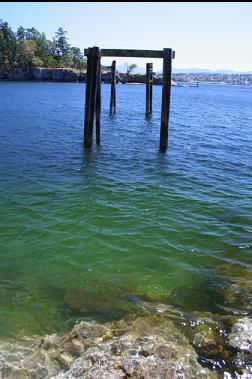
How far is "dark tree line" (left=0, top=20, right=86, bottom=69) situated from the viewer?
401ft

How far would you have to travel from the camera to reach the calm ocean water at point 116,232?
7.56 meters

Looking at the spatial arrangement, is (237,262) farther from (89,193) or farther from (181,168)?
(181,168)

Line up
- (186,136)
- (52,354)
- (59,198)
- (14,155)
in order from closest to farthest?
1. (52,354)
2. (59,198)
3. (14,155)
4. (186,136)

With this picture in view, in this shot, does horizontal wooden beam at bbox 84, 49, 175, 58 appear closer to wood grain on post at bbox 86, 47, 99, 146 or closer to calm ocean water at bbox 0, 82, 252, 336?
wood grain on post at bbox 86, 47, 99, 146

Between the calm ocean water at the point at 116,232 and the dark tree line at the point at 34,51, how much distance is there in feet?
368

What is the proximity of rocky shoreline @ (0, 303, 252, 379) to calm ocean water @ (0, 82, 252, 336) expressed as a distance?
43 centimetres

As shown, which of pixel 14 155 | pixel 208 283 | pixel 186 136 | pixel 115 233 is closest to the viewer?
pixel 208 283

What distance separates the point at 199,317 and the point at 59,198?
269 inches

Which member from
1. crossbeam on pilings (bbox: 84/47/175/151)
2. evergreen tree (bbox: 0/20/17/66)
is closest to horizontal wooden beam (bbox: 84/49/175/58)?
crossbeam on pilings (bbox: 84/47/175/151)

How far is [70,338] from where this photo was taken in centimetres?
641

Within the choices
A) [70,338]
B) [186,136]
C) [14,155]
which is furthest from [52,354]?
[186,136]

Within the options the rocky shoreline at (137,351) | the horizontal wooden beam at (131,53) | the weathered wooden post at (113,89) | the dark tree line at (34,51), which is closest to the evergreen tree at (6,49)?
the dark tree line at (34,51)

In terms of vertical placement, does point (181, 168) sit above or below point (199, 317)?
above

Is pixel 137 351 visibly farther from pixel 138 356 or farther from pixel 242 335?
pixel 242 335
